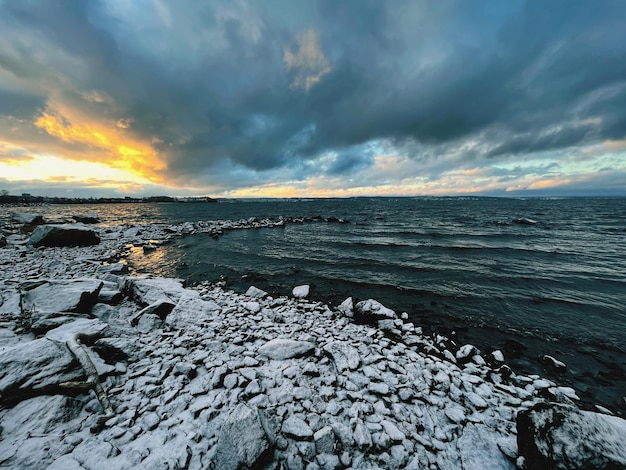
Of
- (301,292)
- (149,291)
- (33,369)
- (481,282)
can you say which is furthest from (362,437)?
(481,282)

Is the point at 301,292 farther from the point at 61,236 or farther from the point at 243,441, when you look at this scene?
the point at 61,236

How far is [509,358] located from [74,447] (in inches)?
358

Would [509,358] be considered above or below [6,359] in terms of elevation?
below

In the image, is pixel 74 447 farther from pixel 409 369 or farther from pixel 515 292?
pixel 515 292

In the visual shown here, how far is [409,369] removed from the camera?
5.25 meters

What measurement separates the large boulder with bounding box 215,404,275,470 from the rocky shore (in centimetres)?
1

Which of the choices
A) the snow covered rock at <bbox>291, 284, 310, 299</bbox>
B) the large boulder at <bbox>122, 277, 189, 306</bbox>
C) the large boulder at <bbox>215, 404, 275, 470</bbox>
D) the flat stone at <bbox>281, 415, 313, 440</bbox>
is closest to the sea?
the snow covered rock at <bbox>291, 284, 310, 299</bbox>

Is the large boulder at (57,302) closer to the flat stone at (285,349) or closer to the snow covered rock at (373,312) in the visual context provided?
the flat stone at (285,349)

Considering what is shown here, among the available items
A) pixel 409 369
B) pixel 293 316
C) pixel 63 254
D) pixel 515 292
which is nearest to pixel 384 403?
pixel 409 369

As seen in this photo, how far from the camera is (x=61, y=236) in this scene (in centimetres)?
1762

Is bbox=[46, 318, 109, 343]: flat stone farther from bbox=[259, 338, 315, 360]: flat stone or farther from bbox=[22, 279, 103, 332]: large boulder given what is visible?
bbox=[259, 338, 315, 360]: flat stone

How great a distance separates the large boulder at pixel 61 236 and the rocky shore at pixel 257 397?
1421 cm

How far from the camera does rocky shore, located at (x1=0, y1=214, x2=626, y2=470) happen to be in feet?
10.1

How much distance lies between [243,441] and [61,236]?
23360 millimetres
